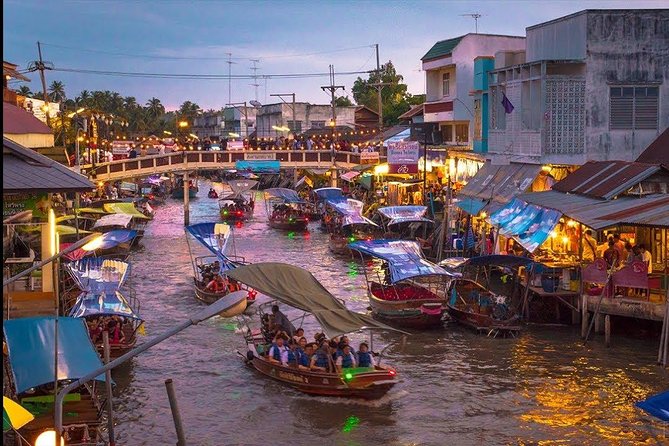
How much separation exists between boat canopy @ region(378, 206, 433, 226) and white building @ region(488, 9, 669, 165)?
34.9 ft

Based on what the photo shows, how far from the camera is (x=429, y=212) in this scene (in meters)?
51.8

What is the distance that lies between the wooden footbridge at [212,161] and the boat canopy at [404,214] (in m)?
17.8

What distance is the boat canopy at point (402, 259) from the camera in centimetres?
3031

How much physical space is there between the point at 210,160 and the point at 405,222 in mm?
21557

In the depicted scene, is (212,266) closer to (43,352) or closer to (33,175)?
(33,175)

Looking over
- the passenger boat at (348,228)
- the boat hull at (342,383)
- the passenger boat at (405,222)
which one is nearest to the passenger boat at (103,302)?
the boat hull at (342,383)

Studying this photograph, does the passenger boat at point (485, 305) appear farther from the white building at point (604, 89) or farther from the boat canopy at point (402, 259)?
the white building at point (604, 89)

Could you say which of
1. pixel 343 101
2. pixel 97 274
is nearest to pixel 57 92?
pixel 343 101

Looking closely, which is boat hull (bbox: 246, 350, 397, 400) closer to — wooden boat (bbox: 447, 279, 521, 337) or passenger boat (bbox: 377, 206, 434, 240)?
wooden boat (bbox: 447, 279, 521, 337)

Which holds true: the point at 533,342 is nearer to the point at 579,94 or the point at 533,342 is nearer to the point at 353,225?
the point at 579,94

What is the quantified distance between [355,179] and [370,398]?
4803 cm

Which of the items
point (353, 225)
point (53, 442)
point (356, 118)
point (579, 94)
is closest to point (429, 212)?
point (353, 225)

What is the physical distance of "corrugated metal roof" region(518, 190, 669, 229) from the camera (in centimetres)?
2552

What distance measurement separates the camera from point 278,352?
24734mm
